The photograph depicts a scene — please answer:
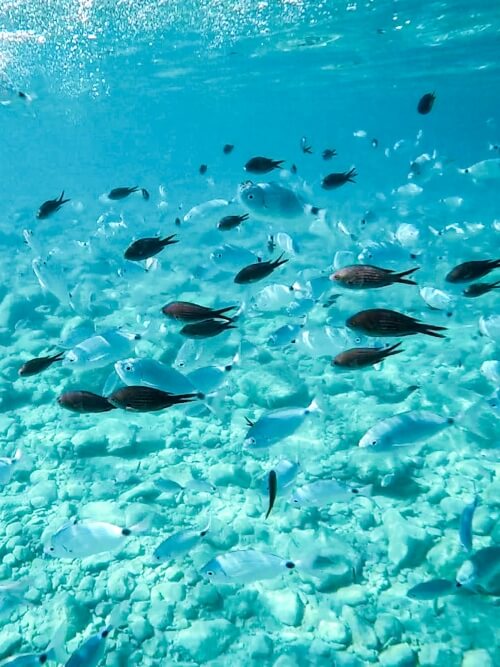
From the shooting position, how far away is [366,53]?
26.8m

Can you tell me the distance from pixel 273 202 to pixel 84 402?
315 centimetres

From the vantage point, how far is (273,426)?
3.99m

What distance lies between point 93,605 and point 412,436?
10.4 feet

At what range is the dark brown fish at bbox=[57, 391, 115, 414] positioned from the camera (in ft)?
10.5

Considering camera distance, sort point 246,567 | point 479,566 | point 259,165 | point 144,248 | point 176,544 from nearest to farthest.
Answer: point 246,567 → point 479,566 → point 176,544 → point 144,248 → point 259,165

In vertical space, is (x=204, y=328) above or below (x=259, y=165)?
below

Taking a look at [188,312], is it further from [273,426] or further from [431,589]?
[431,589]

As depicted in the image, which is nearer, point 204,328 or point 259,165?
point 204,328

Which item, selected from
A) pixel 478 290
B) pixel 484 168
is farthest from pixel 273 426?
pixel 484 168

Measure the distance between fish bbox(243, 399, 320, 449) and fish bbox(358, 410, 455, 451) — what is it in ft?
1.75

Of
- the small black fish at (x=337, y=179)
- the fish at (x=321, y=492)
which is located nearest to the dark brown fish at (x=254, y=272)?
the fish at (x=321, y=492)

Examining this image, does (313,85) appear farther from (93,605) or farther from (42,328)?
(93,605)

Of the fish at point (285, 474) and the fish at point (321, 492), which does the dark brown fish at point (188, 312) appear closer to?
the fish at point (285, 474)

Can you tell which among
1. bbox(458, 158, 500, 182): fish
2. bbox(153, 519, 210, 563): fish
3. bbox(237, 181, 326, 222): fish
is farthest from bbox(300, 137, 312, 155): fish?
bbox(153, 519, 210, 563): fish
